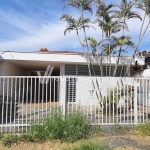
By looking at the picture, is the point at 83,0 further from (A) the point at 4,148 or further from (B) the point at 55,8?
(A) the point at 4,148

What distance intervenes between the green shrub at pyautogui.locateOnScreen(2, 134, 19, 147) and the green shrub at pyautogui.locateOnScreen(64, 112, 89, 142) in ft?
5.33

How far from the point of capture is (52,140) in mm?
6746

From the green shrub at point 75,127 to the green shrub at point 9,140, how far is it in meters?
1.62

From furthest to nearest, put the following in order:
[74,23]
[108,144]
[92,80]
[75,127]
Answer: [74,23] → [92,80] → [75,127] → [108,144]

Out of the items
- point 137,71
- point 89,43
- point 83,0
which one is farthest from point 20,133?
point 137,71

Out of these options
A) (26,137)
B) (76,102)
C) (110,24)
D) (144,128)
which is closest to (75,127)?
(26,137)

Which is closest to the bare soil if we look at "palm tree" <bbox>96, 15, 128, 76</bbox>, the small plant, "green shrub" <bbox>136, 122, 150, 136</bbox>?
"green shrub" <bbox>136, 122, 150, 136</bbox>

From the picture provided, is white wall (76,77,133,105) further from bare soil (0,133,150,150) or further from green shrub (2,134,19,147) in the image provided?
green shrub (2,134,19,147)

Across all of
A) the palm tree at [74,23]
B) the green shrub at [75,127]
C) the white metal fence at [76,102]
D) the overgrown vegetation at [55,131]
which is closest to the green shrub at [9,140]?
the overgrown vegetation at [55,131]

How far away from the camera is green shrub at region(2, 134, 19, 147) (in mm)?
6535

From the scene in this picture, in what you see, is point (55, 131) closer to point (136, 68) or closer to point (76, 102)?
point (76, 102)

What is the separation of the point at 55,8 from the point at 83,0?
1728 mm

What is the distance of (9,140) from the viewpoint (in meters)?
6.66

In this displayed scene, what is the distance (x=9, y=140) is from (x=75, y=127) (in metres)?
2.15
